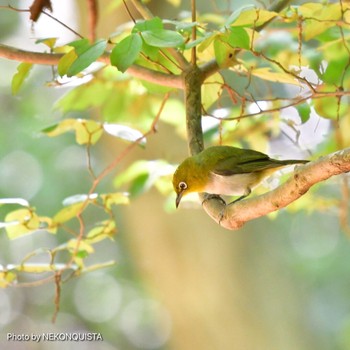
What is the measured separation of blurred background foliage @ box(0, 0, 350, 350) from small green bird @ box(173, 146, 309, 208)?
0.30 ft

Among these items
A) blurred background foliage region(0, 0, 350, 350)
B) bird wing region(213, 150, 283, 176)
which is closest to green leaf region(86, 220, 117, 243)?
blurred background foliage region(0, 0, 350, 350)

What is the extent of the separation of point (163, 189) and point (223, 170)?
2.34 ft

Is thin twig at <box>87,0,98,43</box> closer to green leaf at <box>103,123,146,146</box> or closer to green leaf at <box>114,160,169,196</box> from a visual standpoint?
green leaf at <box>103,123,146,146</box>

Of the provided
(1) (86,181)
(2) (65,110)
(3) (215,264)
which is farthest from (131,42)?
(1) (86,181)

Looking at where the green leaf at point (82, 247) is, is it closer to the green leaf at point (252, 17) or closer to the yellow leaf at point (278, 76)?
the yellow leaf at point (278, 76)

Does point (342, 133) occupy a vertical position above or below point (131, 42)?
below

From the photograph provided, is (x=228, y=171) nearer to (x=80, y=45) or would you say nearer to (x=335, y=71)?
(x=335, y=71)

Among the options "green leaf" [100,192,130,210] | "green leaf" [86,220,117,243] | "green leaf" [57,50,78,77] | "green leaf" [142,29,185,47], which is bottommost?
"green leaf" [86,220,117,243]

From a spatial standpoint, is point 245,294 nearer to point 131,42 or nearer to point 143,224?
point 143,224

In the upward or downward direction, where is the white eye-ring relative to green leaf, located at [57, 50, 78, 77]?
downward

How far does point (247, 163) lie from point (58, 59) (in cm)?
77

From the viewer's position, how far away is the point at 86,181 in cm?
671

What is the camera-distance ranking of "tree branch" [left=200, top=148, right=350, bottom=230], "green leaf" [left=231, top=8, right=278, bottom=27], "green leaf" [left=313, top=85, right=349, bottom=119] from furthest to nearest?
1. "green leaf" [left=313, top=85, right=349, bottom=119]
2. "green leaf" [left=231, top=8, right=278, bottom=27]
3. "tree branch" [left=200, top=148, right=350, bottom=230]

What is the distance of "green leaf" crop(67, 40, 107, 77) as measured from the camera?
1.51 m
